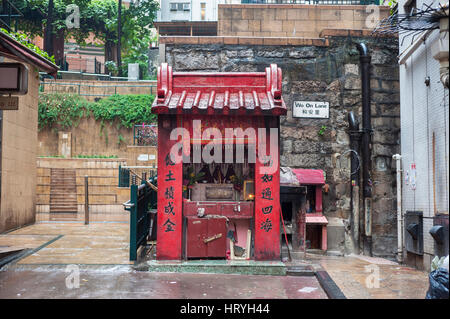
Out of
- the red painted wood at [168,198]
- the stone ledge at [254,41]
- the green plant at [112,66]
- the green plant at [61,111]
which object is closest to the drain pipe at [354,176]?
the stone ledge at [254,41]

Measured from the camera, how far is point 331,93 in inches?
545

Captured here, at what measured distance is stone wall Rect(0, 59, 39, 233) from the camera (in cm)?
1390

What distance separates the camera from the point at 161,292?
8.00 m

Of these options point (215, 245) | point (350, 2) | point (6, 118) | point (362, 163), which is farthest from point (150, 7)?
point (215, 245)

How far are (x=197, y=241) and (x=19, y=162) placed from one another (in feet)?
25.8

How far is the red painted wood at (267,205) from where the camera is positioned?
10.2 m

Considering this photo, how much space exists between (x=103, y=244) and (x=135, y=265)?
2.78 meters

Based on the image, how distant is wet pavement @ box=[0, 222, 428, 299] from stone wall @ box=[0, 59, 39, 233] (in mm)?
2594

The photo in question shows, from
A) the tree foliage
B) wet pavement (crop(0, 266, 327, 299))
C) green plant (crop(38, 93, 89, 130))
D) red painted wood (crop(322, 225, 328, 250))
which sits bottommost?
wet pavement (crop(0, 266, 327, 299))

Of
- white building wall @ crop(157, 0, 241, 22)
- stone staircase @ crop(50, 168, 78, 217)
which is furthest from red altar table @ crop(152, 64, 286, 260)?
white building wall @ crop(157, 0, 241, 22)

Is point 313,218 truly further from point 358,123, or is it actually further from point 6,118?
point 6,118

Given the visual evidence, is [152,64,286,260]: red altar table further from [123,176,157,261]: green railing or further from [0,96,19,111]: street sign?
[0,96,19,111]: street sign

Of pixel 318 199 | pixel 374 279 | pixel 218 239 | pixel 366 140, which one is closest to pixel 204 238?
pixel 218 239

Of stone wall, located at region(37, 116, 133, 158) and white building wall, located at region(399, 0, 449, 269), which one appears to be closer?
white building wall, located at region(399, 0, 449, 269)
